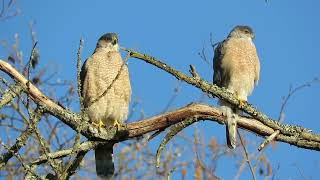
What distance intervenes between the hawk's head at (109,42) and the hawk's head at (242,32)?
1515 mm

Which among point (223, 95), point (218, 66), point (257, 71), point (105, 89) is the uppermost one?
point (218, 66)

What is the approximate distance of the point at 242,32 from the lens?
8.23 metres

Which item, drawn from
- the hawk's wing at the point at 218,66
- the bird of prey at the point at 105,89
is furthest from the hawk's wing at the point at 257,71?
the bird of prey at the point at 105,89

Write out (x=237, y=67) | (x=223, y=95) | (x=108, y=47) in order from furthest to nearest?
(x=108, y=47)
(x=237, y=67)
(x=223, y=95)

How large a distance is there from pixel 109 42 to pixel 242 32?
69.0 inches

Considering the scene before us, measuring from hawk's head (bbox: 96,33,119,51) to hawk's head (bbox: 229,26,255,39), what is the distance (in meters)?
1.52

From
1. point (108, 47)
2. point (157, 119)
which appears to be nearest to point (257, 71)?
point (108, 47)

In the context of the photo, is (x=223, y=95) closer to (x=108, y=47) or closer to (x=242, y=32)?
(x=108, y=47)

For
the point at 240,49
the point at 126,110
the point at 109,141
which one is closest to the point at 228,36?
the point at 240,49

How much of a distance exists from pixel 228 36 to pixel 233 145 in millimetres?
2161

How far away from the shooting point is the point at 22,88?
5.18 meters

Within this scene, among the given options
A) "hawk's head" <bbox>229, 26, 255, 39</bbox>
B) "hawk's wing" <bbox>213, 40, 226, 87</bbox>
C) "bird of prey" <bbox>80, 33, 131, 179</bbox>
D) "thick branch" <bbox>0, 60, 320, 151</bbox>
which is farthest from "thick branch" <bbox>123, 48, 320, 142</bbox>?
"hawk's head" <bbox>229, 26, 255, 39</bbox>

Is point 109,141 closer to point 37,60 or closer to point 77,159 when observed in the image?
point 77,159

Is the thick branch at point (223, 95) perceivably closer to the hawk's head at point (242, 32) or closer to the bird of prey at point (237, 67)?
the bird of prey at point (237, 67)
